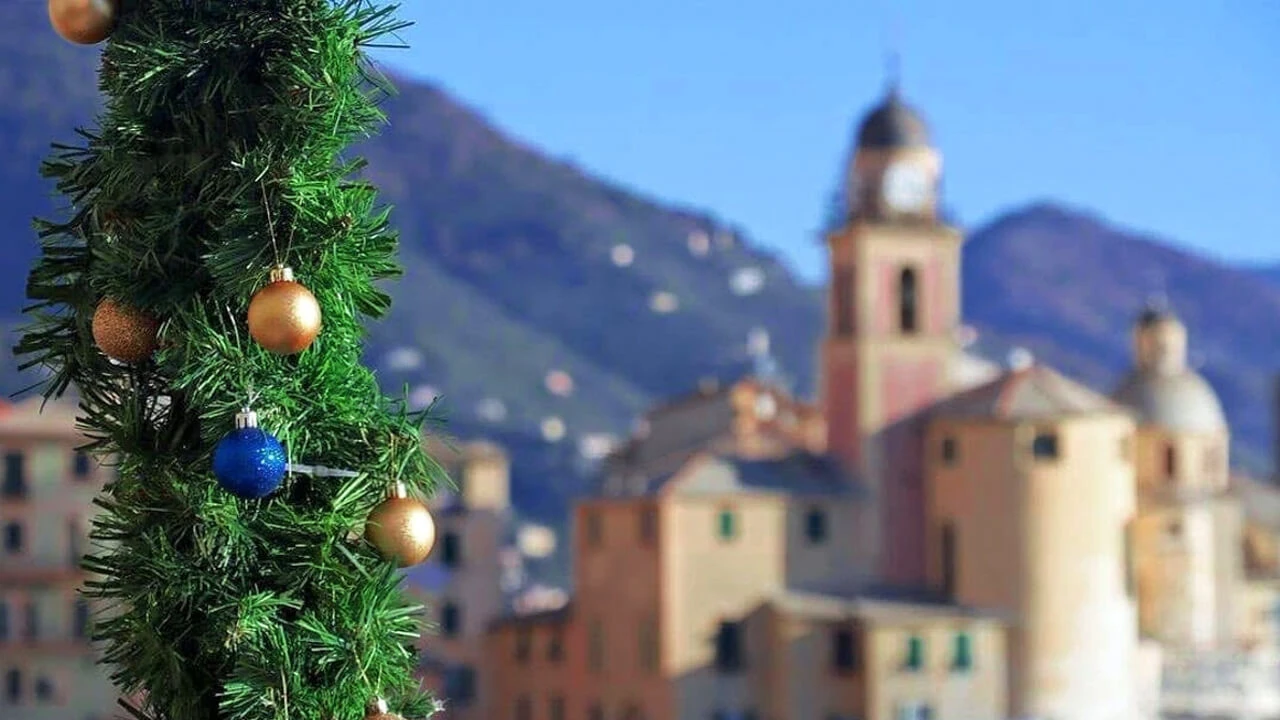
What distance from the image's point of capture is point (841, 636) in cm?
5538

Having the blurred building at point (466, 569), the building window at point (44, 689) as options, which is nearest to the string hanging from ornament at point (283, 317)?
the building window at point (44, 689)

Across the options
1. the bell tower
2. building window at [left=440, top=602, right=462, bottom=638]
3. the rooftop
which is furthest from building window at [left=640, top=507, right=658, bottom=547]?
building window at [left=440, top=602, right=462, bottom=638]

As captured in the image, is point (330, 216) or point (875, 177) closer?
point (330, 216)

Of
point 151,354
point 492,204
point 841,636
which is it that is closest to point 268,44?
point 151,354

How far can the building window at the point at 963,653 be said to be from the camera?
54.7 meters

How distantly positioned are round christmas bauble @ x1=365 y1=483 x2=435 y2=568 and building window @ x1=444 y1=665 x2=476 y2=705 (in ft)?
196

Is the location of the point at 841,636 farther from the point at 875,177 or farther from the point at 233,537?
the point at 233,537

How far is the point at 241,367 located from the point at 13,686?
6021 centimetres

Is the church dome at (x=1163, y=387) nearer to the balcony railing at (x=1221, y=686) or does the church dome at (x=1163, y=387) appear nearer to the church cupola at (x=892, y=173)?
the balcony railing at (x=1221, y=686)

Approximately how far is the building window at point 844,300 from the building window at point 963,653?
270 inches

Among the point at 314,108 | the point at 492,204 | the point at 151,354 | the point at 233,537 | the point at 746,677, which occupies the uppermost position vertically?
the point at 492,204

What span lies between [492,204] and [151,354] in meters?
184

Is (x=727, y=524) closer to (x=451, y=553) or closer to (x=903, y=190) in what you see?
(x=903, y=190)

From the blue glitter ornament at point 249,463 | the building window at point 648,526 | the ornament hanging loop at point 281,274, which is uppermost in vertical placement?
the building window at point 648,526
